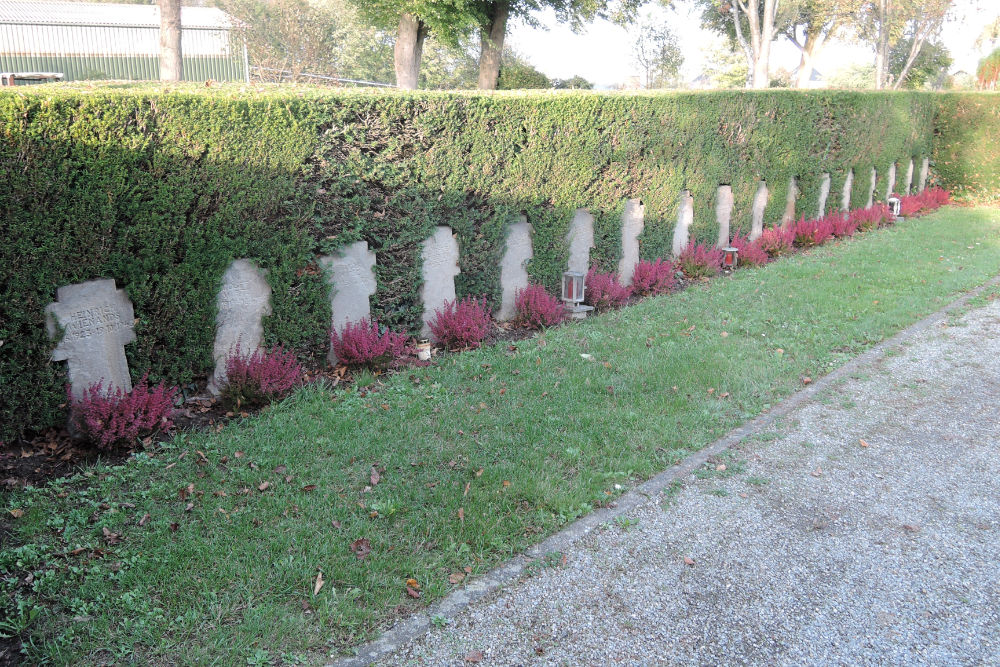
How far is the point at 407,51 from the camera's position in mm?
19578

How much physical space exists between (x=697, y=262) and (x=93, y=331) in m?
8.05

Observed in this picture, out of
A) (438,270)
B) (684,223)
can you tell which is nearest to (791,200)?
(684,223)

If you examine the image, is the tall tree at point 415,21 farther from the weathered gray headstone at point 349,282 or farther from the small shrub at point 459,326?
the weathered gray headstone at point 349,282

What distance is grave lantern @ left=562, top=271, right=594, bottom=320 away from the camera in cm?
822

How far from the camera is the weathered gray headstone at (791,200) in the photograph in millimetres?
13266

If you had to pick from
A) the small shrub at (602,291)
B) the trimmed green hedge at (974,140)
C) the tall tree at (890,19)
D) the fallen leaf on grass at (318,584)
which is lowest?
the fallen leaf on grass at (318,584)

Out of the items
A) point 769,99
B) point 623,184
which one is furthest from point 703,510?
point 769,99

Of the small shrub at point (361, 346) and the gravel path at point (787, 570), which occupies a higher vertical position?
the small shrub at point (361, 346)

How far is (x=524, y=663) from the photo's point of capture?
291cm

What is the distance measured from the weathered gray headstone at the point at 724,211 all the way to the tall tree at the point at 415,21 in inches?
388

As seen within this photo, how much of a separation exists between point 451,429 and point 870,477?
2.79 meters

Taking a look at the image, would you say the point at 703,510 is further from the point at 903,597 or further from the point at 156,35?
the point at 156,35

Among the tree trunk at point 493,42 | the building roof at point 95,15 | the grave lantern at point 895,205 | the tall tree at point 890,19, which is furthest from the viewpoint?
the building roof at point 95,15

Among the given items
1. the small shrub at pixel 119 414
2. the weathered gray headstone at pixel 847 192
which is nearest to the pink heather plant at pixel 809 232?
the weathered gray headstone at pixel 847 192
